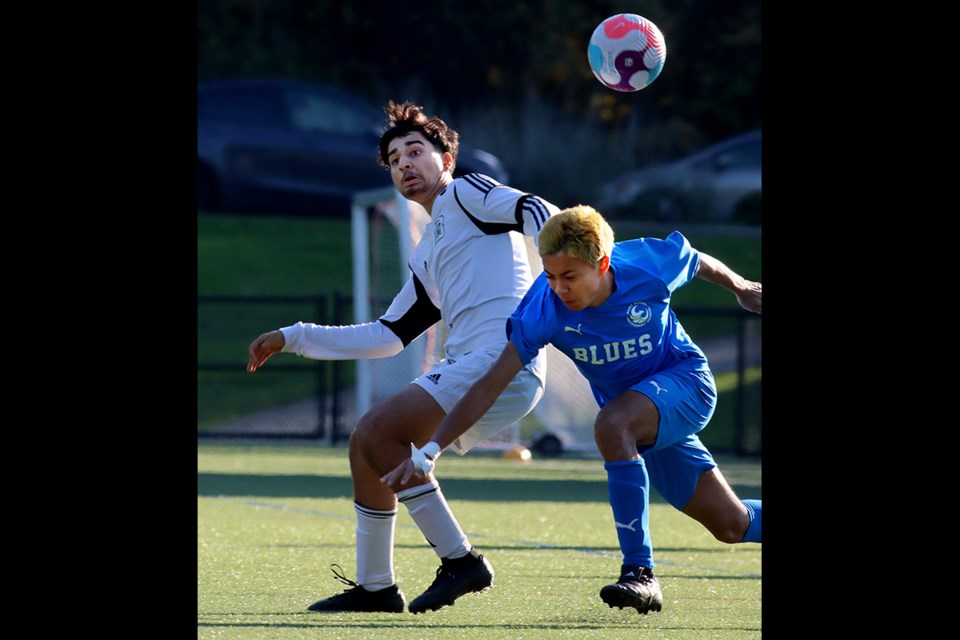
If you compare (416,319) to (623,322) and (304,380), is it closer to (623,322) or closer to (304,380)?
(623,322)

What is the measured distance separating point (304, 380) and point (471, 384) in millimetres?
14072

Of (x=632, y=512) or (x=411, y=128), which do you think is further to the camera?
(x=411, y=128)

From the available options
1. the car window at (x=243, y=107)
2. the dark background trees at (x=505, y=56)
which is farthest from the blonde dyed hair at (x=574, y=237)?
the dark background trees at (x=505, y=56)

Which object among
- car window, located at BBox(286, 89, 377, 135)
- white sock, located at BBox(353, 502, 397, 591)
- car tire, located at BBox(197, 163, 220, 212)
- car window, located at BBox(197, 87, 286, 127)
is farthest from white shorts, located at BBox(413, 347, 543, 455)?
car tire, located at BBox(197, 163, 220, 212)

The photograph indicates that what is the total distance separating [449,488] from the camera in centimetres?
1082

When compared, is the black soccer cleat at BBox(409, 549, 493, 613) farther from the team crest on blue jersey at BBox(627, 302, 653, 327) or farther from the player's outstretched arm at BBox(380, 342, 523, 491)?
the team crest on blue jersey at BBox(627, 302, 653, 327)

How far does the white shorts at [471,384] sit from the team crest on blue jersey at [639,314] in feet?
1.58

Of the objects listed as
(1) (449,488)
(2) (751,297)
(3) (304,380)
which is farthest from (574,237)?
(3) (304,380)

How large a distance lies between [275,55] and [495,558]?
22029 mm

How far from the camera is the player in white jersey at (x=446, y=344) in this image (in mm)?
5508

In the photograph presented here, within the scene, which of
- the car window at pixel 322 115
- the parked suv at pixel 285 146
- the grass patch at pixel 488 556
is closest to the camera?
the grass patch at pixel 488 556

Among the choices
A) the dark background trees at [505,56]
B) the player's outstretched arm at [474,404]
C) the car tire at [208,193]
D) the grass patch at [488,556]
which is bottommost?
the grass patch at [488,556]

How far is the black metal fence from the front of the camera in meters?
15.5

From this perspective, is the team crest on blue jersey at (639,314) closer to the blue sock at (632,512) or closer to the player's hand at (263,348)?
the blue sock at (632,512)
